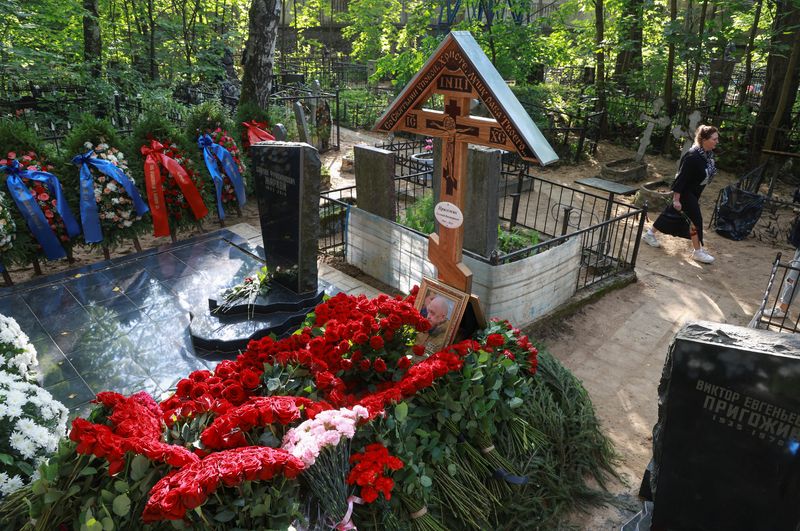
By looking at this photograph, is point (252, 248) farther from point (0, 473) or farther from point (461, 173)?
point (0, 473)

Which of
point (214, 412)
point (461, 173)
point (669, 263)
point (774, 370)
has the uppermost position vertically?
point (461, 173)

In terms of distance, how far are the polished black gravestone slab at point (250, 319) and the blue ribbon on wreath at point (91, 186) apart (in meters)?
2.22

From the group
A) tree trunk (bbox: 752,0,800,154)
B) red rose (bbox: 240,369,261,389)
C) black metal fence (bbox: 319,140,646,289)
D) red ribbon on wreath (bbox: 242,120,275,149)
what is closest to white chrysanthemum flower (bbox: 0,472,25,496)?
red rose (bbox: 240,369,261,389)

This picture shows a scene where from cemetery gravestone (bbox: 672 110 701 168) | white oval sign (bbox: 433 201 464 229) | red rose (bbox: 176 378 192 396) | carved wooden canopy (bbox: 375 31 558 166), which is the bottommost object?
red rose (bbox: 176 378 192 396)

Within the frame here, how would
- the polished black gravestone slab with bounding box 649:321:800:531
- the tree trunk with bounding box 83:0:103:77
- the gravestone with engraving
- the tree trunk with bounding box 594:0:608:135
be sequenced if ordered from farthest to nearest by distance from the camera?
the tree trunk with bounding box 594:0:608:135 < the tree trunk with bounding box 83:0:103:77 < the gravestone with engraving < the polished black gravestone slab with bounding box 649:321:800:531

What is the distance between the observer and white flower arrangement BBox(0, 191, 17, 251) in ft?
18.8

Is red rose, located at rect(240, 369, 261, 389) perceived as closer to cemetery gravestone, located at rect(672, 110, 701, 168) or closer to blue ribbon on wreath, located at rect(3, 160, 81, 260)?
blue ribbon on wreath, located at rect(3, 160, 81, 260)

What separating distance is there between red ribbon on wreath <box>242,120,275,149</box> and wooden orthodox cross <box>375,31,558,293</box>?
5370 mm

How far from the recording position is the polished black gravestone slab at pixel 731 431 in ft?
8.57

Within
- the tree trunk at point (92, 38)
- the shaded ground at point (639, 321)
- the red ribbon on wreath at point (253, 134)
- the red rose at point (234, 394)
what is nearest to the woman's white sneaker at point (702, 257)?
the shaded ground at point (639, 321)

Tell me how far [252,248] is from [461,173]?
3.91 meters

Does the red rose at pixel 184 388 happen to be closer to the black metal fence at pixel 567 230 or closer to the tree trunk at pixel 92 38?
the black metal fence at pixel 567 230

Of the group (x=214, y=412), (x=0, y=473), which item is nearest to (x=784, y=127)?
(x=214, y=412)

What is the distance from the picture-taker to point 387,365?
380 centimetres
